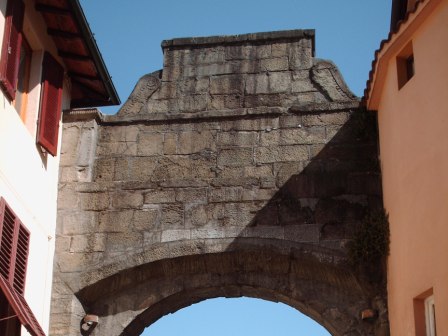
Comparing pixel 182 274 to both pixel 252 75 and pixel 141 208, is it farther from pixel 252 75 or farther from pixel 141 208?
pixel 252 75

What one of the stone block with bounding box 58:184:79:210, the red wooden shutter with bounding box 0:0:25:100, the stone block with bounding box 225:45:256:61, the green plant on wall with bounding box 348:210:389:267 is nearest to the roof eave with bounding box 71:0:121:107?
the red wooden shutter with bounding box 0:0:25:100

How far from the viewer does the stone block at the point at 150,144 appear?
10.2 meters

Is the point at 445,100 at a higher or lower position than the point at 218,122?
lower

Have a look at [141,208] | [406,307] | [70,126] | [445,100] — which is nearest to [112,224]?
[141,208]

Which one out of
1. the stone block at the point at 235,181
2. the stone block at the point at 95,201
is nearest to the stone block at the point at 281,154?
the stone block at the point at 235,181

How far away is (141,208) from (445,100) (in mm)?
3721

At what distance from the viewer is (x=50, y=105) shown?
975cm

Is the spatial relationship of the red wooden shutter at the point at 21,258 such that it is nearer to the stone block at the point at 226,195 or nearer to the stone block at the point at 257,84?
the stone block at the point at 226,195

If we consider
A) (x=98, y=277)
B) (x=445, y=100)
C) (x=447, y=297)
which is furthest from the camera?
(x=98, y=277)

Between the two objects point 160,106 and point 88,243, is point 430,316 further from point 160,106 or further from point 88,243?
point 160,106

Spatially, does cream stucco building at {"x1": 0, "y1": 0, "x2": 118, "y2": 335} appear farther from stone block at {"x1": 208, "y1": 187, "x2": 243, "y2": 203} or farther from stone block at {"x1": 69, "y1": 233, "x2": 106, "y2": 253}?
stone block at {"x1": 208, "y1": 187, "x2": 243, "y2": 203}

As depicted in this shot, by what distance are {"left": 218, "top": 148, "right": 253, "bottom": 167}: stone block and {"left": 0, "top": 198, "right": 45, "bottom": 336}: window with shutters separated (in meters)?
2.45

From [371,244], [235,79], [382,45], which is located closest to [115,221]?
[235,79]

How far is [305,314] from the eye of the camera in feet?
31.8
